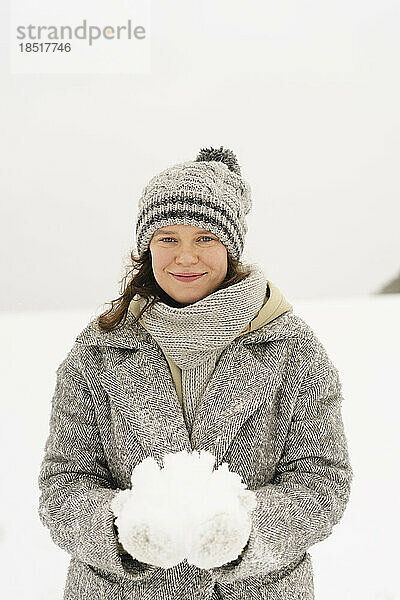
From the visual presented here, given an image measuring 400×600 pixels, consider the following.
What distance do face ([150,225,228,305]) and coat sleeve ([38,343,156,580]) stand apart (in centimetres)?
20

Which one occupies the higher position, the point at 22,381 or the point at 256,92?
the point at 256,92

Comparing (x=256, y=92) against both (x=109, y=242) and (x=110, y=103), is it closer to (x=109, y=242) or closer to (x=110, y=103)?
(x=110, y=103)

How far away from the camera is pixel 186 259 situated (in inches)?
51.6

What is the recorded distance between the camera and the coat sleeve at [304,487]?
1191mm

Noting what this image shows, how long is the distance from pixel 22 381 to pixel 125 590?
1.13m

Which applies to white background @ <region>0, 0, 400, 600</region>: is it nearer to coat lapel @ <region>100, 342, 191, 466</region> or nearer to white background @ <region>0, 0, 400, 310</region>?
white background @ <region>0, 0, 400, 310</region>

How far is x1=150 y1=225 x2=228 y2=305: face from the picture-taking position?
1.32 metres

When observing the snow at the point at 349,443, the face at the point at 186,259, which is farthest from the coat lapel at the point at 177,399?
the snow at the point at 349,443

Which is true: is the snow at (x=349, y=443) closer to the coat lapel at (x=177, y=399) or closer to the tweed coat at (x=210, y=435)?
the tweed coat at (x=210, y=435)

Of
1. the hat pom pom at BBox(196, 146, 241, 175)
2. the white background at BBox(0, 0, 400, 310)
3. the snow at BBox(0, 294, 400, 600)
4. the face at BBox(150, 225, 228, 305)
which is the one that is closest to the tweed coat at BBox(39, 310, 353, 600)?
the face at BBox(150, 225, 228, 305)

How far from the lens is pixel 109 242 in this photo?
101 inches

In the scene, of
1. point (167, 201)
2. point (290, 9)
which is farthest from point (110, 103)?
point (167, 201)

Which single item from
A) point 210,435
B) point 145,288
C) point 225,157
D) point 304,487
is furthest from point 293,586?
point 225,157

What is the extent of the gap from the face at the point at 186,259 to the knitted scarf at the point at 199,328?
0.03 metres
